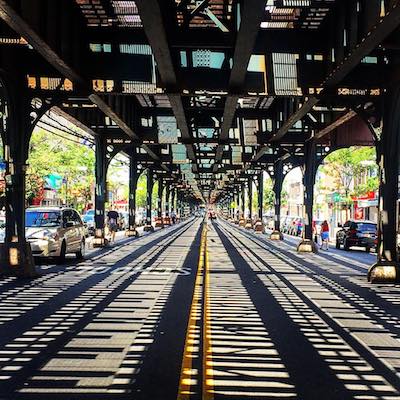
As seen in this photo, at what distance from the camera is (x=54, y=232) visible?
1936cm

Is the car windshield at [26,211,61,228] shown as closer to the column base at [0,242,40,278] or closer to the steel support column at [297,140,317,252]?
the column base at [0,242,40,278]

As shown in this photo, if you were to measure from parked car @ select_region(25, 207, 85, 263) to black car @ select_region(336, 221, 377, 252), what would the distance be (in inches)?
565

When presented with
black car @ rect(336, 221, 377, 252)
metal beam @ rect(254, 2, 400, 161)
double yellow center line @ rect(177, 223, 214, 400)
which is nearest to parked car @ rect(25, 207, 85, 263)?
double yellow center line @ rect(177, 223, 214, 400)

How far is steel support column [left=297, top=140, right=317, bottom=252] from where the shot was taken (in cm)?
2720

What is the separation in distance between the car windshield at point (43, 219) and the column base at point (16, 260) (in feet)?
13.3

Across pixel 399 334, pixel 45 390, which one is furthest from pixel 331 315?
pixel 45 390

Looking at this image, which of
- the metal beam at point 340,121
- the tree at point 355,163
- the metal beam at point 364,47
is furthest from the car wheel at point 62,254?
the tree at point 355,163

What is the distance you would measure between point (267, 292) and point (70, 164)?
4271 cm

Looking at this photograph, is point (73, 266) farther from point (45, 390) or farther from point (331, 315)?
point (45, 390)

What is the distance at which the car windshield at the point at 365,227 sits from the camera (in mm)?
30422

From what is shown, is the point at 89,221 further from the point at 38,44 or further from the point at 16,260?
the point at 38,44

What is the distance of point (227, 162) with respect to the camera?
43.0 m

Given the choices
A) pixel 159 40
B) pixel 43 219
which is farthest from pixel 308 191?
pixel 159 40

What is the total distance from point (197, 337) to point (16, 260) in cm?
875
